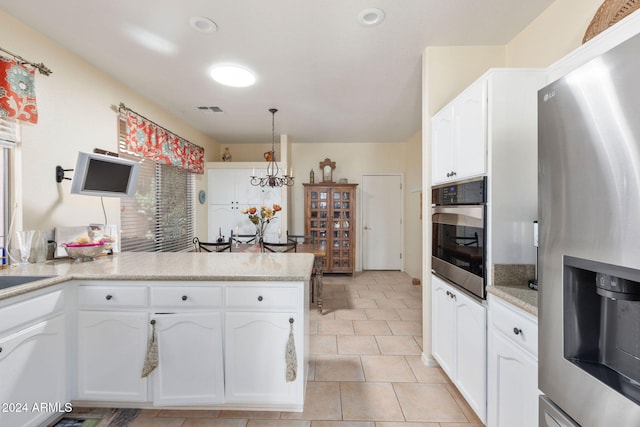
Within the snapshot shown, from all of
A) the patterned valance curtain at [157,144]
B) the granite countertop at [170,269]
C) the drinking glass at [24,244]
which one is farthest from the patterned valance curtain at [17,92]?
the granite countertop at [170,269]

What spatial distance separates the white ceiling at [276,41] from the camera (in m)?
1.75

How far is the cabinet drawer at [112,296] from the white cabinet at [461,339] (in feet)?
6.45

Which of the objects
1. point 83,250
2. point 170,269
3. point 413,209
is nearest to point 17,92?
point 83,250

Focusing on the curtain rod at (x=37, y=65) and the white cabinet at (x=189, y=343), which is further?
the curtain rod at (x=37, y=65)

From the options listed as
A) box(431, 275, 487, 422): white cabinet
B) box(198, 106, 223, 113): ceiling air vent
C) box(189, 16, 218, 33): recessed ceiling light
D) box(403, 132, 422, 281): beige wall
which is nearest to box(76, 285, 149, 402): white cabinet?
box(189, 16, 218, 33): recessed ceiling light

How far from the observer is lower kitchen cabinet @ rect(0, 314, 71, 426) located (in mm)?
1330

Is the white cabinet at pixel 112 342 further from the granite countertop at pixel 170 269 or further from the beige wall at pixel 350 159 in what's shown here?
the beige wall at pixel 350 159

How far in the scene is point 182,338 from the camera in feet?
5.36

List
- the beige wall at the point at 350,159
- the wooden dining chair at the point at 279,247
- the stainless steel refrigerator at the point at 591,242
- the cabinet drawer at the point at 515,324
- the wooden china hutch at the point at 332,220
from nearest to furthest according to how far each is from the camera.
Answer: the stainless steel refrigerator at the point at 591,242
the cabinet drawer at the point at 515,324
the wooden dining chair at the point at 279,247
the wooden china hutch at the point at 332,220
the beige wall at the point at 350,159

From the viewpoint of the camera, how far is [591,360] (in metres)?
0.74

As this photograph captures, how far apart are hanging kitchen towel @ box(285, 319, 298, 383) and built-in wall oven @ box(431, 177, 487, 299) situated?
43.6 inches

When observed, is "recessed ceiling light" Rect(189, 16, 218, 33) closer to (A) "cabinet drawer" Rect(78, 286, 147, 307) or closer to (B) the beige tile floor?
(A) "cabinet drawer" Rect(78, 286, 147, 307)

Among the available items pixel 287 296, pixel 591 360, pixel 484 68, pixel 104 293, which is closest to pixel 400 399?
pixel 287 296

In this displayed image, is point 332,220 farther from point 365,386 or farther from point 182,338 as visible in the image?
point 182,338
